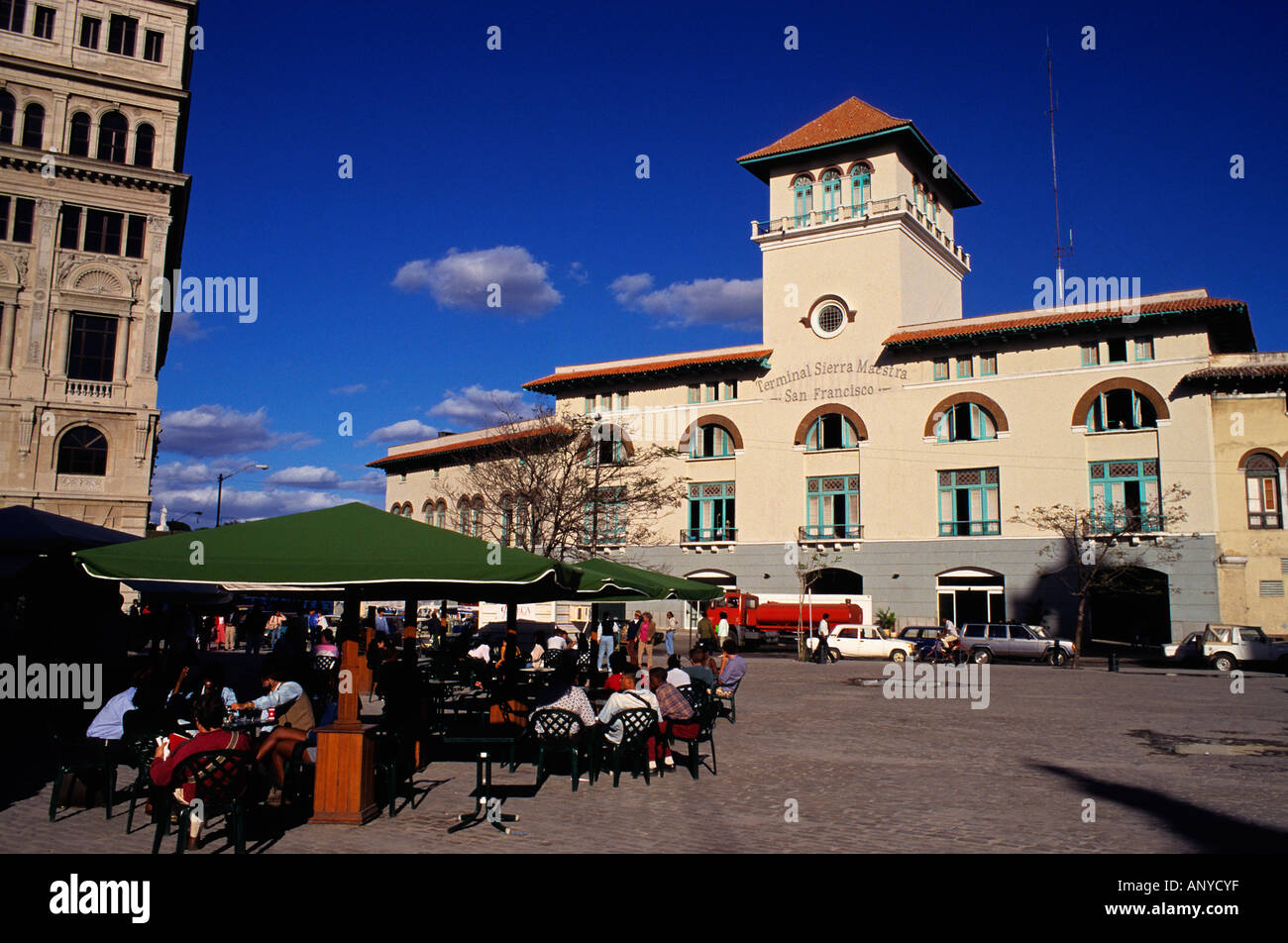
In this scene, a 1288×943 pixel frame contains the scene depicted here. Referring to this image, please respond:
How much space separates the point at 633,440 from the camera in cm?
5141

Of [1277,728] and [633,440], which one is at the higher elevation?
[633,440]

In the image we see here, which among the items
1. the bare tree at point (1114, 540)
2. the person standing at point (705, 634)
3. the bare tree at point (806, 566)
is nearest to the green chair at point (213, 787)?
the person standing at point (705, 634)

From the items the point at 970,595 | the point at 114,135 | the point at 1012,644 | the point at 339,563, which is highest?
the point at 114,135

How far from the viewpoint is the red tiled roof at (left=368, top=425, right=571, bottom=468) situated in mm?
43781

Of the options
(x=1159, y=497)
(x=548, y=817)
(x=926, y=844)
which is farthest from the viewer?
(x=1159, y=497)

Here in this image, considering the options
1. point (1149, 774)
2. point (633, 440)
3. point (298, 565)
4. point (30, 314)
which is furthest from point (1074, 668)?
A: point (30, 314)

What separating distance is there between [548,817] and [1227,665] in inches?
1175

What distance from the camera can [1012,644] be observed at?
34500 millimetres

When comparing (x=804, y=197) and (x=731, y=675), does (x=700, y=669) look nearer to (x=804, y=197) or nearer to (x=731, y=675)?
(x=731, y=675)

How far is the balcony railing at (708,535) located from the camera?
4891 centimetres

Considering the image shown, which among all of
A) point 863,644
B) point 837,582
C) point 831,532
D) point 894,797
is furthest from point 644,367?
point 894,797

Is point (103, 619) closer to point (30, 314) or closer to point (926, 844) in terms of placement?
point (926, 844)

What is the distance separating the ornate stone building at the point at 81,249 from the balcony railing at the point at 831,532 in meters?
28.0

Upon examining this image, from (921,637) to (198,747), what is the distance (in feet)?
98.3
